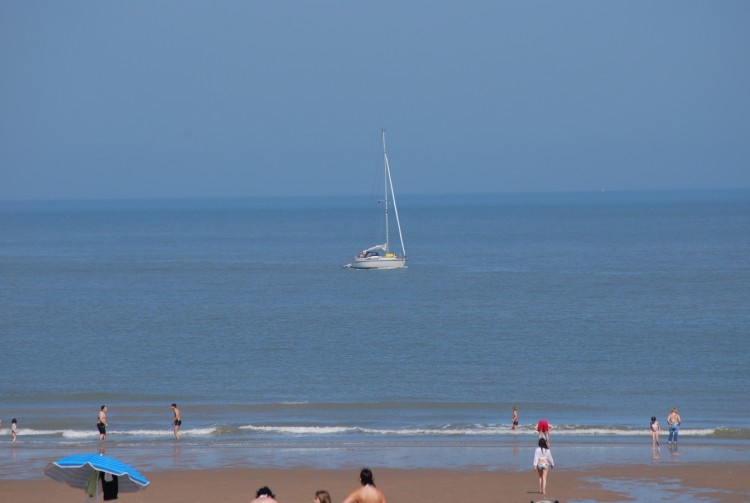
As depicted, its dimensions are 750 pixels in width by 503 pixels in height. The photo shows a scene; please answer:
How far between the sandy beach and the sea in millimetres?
1095

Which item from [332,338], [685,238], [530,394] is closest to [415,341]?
[332,338]

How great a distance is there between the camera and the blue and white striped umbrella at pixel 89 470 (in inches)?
594

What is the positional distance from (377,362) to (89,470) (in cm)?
2893

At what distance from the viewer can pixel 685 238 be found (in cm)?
12825

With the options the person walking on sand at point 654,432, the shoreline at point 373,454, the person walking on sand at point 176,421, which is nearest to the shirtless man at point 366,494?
the shoreline at point 373,454

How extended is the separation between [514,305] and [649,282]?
1608 centimetres

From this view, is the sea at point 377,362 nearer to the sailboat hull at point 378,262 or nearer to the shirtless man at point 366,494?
the sailboat hull at point 378,262

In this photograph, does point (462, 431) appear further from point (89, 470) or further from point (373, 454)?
point (89, 470)

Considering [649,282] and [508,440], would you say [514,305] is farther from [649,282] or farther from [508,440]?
[508,440]

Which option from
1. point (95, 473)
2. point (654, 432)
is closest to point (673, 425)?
point (654, 432)

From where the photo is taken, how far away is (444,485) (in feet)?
73.6

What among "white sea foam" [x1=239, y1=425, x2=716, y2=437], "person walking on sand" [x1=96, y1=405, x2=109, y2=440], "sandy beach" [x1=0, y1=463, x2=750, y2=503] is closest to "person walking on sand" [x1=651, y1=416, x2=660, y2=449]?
"sandy beach" [x1=0, y1=463, x2=750, y2=503]

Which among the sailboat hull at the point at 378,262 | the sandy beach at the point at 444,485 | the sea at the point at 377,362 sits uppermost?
the sailboat hull at the point at 378,262

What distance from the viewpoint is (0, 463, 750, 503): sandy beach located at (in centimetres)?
2131
